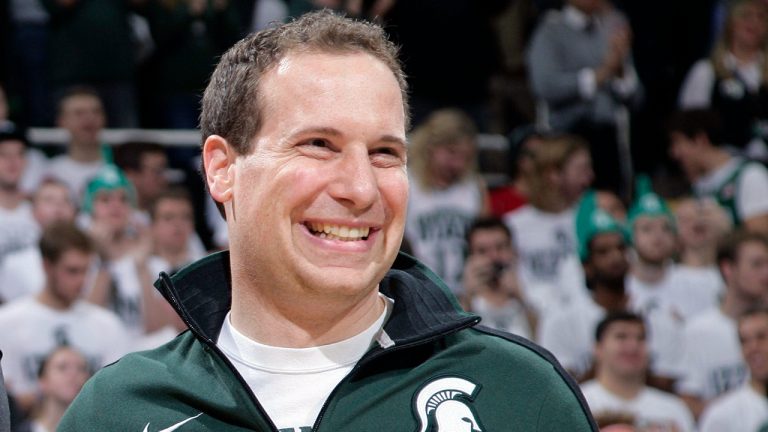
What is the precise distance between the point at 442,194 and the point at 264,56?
20.6 ft

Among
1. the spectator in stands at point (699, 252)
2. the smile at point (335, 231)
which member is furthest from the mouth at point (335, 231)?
the spectator in stands at point (699, 252)

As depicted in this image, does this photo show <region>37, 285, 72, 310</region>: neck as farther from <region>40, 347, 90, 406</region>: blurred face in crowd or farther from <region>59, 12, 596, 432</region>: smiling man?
<region>59, 12, 596, 432</region>: smiling man

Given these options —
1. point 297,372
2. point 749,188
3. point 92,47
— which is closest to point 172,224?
point 92,47

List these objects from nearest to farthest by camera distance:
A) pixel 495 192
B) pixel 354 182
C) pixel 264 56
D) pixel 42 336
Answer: pixel 354 182
pixel 264 56
pixel 42 336
pixel 495 192

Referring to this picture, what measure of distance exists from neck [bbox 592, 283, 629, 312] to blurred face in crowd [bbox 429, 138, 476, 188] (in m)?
1.21

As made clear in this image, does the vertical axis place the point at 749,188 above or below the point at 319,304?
below

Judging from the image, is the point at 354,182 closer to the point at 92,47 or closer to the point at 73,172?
the point at 73,172

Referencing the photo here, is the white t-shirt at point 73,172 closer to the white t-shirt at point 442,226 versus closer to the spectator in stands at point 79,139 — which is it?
the spectator in stands at point 79,139

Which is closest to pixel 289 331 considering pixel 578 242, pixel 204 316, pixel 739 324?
pixel 204 316

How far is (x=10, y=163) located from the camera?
7918 mm

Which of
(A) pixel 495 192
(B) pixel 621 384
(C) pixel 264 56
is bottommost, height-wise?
(B) pixel 621 384

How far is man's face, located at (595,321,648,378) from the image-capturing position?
706cm

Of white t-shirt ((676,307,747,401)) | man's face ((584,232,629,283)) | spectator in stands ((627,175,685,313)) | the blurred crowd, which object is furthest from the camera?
spectator in stands ((627,175,685,313))

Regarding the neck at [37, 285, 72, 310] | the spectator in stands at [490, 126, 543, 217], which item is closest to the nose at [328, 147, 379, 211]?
the neck at [37, 285, 72, 310]
